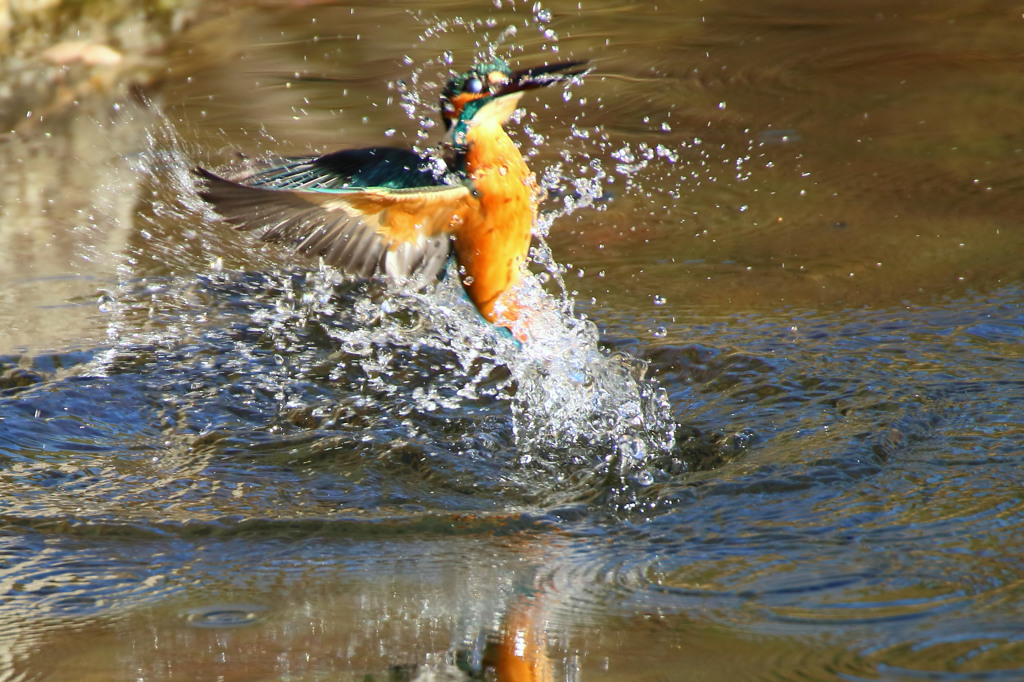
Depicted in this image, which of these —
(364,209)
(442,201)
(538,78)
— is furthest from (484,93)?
(364,209)

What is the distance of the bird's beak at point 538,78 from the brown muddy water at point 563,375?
1.70 ft

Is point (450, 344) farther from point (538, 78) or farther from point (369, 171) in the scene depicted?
point (538, 78)

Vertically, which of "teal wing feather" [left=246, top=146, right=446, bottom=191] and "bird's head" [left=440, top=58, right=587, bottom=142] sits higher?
"bird's head" [left=440, top=58, right=587, bottom=142]

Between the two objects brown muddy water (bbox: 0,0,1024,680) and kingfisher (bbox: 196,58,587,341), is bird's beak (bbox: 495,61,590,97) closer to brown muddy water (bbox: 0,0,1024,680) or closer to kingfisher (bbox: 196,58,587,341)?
kingfisher (bbox: 196,58,587,341)

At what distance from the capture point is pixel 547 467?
2592 mm

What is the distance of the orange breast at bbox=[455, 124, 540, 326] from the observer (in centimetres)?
266

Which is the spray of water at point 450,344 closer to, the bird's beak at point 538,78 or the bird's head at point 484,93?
the bird's head at point 484,93

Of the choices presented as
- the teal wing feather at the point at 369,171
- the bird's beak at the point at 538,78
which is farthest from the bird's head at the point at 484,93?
the teal wing feather at the point at 369,171

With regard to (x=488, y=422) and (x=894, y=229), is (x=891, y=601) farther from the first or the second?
(x=894, y=229)

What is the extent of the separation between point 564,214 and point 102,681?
3.19 m

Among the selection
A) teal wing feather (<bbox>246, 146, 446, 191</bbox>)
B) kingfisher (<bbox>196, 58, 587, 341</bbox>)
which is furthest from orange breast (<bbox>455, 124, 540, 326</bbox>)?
teal wing feather (<bbox>246, 146, 446, 191</bbox>)

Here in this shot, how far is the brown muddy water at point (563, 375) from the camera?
1758mm

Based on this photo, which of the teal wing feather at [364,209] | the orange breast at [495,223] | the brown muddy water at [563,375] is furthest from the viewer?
the orange breast at [495,223]

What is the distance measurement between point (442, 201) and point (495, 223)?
18 cm
